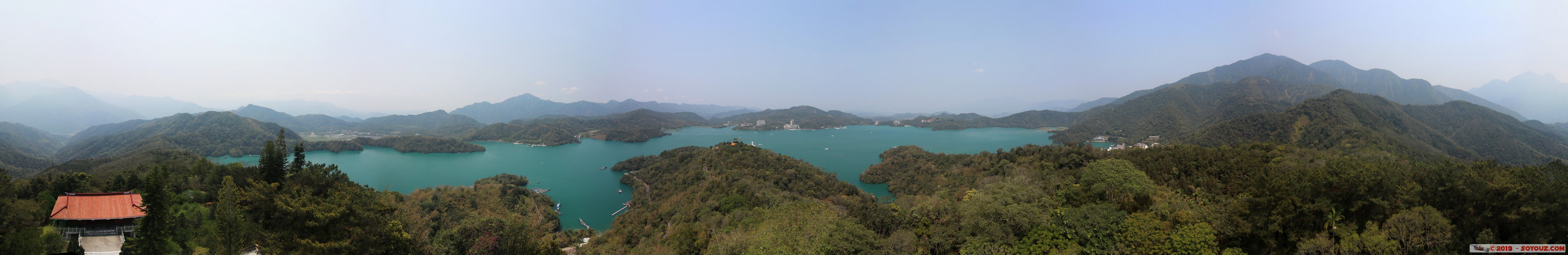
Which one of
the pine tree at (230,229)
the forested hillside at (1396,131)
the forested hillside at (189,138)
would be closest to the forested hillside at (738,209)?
the pine tree at (230,229)

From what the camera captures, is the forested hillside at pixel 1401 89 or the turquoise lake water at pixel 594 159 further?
the forested hillside at pixel 1401 89

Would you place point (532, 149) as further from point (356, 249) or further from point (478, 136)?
point (356, 249)

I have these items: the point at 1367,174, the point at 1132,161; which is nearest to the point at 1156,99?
the point at 1132,161

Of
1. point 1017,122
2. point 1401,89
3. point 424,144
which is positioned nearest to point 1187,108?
point 1017,122

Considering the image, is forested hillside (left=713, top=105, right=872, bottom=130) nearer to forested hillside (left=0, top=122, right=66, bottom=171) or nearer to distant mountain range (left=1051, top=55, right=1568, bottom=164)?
distant mountain range (left=1051, top=55, right=1568, bottom=164)

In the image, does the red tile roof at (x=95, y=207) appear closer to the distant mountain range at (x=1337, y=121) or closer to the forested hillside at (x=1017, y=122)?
the distant mountain range at (x=1337, y=121)

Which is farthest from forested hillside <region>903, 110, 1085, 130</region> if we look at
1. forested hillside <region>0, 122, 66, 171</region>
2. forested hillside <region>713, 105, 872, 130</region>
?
forested hillside <region>0, 122, 66, 171</region>
